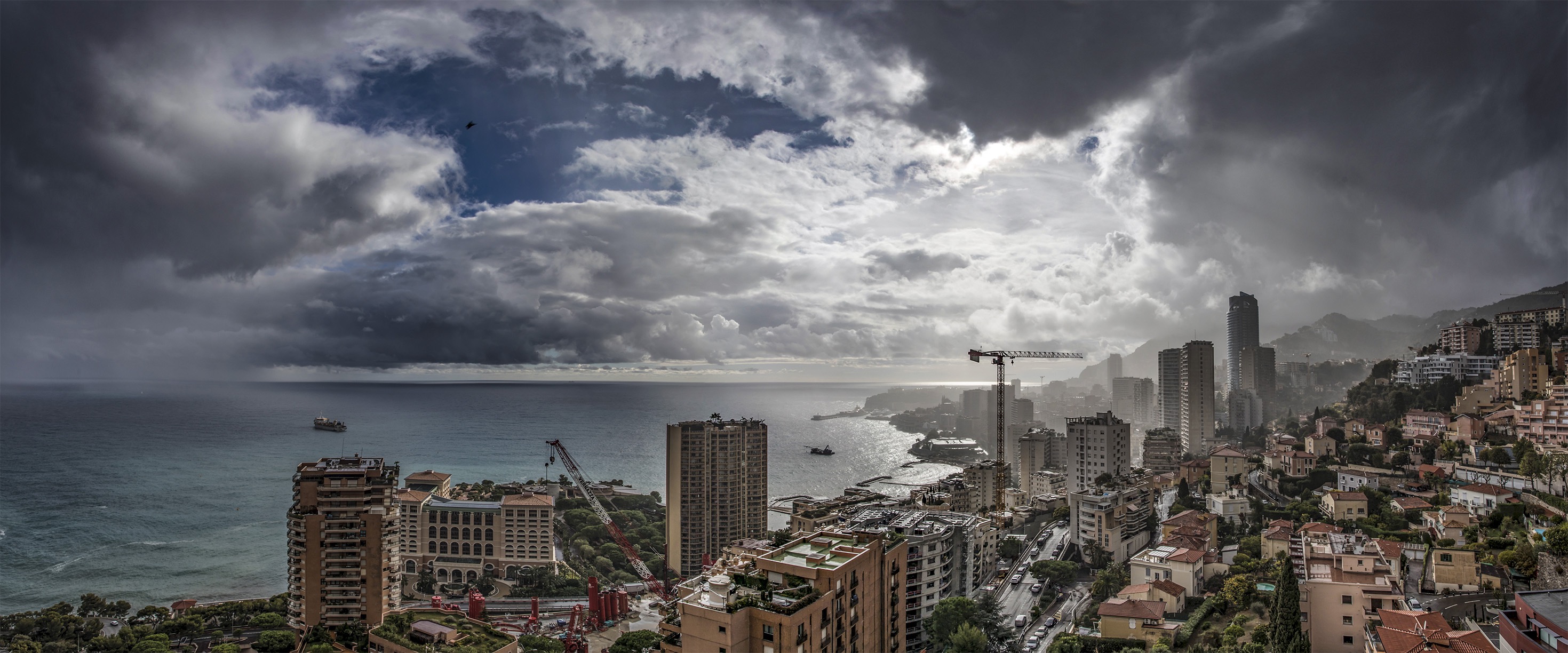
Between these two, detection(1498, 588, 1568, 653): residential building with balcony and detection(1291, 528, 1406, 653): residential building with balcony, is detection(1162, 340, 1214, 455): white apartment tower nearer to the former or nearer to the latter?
detection(1291, 528, 1406, 653): residential building with balcony

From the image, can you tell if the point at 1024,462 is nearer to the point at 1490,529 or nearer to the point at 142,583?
the point at 1490,529

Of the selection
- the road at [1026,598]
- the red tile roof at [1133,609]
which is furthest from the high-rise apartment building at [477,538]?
the red tile roof at [1133,609]

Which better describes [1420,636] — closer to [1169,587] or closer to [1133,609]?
[1133,609]

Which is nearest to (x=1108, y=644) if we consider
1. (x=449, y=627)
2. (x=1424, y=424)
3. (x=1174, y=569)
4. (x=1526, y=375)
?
(x=1174, y=569)

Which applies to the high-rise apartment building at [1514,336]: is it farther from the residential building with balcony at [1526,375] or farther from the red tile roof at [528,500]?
the red tile roof at [528,500]

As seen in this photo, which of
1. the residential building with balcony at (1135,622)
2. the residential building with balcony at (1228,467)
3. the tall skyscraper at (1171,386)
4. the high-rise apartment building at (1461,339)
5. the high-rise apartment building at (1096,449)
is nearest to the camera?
the residential building with balcony at (1135,622)

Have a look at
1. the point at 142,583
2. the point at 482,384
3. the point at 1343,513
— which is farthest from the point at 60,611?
the point at 482,384
